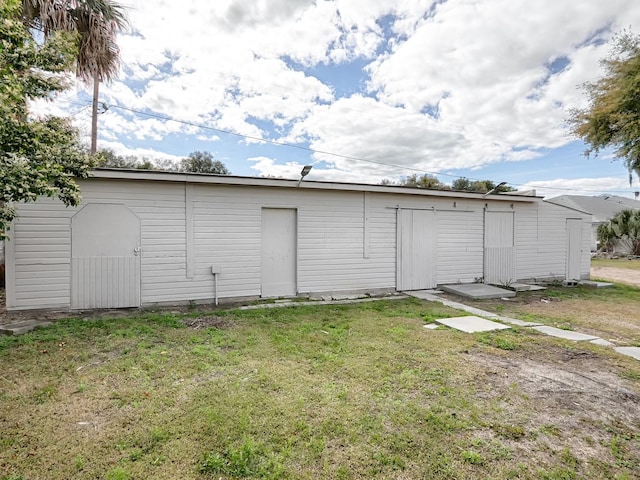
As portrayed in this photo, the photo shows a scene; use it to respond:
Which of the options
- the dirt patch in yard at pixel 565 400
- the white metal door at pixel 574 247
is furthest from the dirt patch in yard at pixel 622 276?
the dirt patch in yard at pixel 565 400

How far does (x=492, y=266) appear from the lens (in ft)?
30.3

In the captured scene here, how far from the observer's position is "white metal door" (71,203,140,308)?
19.5 ft

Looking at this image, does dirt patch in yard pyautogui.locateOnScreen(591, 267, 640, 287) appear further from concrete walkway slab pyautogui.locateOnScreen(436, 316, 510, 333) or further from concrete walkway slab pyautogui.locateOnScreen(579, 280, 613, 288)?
concrete walkway slab pyautogui.locateOnScreen(436, 316, 510, 333)

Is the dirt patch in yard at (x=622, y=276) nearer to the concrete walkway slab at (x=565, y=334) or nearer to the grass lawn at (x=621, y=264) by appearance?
the grass lawn at (x=621, y=264)

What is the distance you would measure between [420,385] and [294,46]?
1001 cm

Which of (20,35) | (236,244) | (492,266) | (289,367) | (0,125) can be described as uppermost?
(20,35)

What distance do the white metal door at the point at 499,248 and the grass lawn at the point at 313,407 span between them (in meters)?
5.08

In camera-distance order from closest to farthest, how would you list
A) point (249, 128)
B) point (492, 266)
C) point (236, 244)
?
point (236, 244) < point (492, 266) < point (249, 128)

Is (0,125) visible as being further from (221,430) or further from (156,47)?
(156,47)

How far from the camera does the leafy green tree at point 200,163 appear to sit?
22859 mm

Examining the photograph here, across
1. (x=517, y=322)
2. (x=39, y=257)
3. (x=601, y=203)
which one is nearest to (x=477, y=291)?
(x=517, y=322)

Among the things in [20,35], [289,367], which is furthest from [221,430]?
[20,35]

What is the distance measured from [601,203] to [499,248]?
29.5m

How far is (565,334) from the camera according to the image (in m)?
4.77
